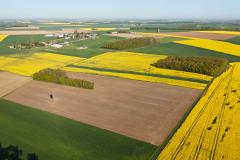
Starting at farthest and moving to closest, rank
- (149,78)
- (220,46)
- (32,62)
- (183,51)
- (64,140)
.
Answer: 1. (220,46)
2. (183,51)
3. (32,62)
4. (149,78)
5. (64,140)

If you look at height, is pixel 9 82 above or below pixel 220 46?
below

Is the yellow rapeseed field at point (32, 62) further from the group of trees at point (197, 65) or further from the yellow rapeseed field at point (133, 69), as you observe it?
the group of trees at point (197, 65)

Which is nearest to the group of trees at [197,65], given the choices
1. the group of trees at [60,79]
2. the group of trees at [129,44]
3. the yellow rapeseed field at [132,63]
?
the yellow rapeseed field at [132,63]

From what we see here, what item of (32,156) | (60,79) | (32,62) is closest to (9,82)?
(60,79)

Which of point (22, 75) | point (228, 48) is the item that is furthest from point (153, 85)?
point (228, 48)

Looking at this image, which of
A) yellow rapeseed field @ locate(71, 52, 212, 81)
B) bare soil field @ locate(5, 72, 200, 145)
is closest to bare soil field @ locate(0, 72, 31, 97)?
bare soil field @ locate(5, 72, 200, 145)

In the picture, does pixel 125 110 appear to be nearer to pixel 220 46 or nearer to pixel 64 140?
pixel 64 140

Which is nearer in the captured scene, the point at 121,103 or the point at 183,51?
the point at 121,103
